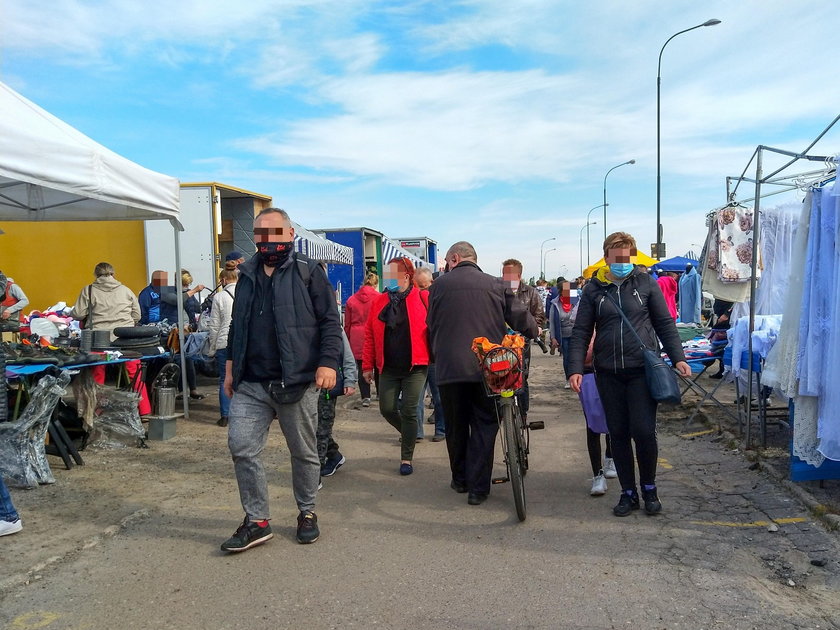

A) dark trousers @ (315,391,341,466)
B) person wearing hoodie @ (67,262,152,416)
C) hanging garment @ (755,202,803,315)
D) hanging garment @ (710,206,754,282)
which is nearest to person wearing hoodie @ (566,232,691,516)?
dark trousers @ (315,391,341,466)

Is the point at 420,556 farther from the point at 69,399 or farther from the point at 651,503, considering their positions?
the point at 69,399

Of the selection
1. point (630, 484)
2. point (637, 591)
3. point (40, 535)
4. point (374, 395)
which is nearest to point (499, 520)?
point (630, 484)

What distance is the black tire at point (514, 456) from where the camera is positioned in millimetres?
4793

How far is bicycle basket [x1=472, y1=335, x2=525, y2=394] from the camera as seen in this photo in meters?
4.95

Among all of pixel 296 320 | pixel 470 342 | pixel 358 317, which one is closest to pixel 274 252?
pixel 296 320

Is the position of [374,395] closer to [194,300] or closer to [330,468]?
[194,300]

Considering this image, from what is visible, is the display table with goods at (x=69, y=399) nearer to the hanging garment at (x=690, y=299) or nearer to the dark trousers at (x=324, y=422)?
the dark trousers at (x=324, y=422)

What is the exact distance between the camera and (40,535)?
15.2 ft

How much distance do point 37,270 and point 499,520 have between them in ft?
36.8

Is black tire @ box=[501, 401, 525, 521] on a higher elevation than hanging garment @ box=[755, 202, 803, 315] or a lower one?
lower

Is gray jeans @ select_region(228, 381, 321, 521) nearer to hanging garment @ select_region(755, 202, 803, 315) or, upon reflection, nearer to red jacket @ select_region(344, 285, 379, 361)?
red jacket @ select_region(344, 285, 379, 361)

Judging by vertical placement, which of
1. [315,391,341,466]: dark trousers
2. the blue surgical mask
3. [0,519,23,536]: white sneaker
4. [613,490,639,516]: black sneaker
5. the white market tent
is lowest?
[613,490,639,516]: black sneaker

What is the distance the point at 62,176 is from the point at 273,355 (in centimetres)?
286

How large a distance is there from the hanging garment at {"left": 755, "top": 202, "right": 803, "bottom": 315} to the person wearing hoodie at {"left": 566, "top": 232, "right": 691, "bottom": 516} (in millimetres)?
3260
